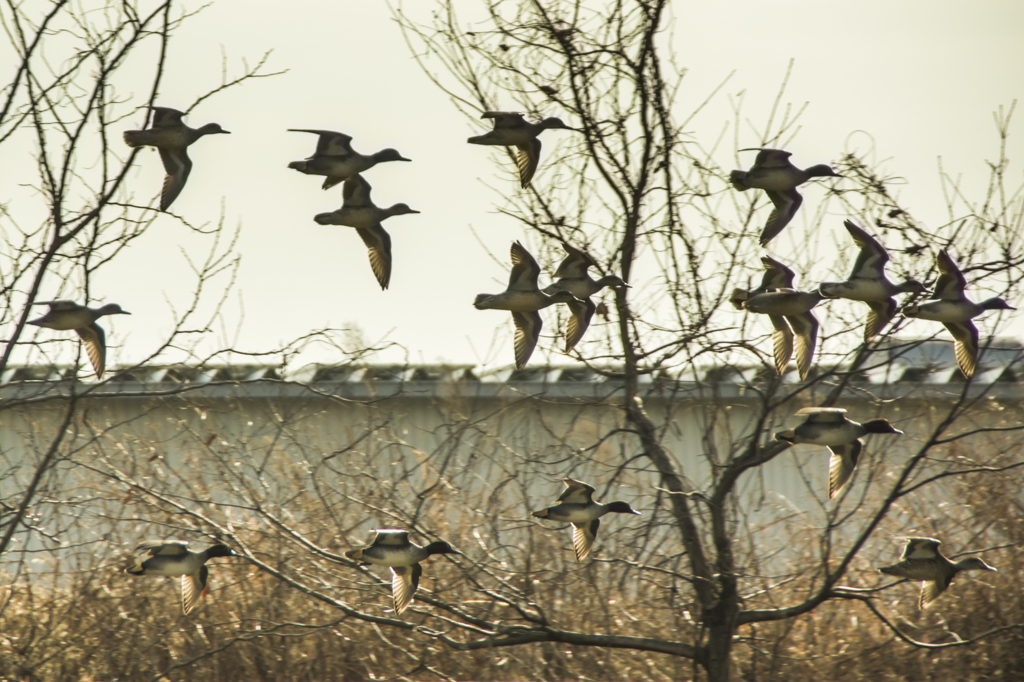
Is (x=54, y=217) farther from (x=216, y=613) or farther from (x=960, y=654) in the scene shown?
(x=960, y=654)

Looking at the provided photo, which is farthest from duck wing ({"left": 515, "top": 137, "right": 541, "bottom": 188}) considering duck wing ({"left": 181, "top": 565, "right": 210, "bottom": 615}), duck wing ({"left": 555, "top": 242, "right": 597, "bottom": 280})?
duck wing ({"left": 181, "top": 565, "right": 210, "bottom": 615})

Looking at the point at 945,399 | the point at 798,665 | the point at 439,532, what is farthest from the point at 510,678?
the point at 945,399

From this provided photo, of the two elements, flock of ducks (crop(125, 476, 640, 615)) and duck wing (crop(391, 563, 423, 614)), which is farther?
duck wing (crop(391, 563, 423, 614))

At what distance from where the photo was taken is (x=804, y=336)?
5273 millimetres

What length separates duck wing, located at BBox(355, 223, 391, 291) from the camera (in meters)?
5.16

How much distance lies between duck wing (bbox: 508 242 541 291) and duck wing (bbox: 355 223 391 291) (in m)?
0.58

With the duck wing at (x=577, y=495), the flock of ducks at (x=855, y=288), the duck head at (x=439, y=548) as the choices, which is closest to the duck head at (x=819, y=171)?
the flock of ducks at (x=855, y=288)

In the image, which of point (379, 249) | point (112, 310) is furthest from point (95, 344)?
point (379, 249)

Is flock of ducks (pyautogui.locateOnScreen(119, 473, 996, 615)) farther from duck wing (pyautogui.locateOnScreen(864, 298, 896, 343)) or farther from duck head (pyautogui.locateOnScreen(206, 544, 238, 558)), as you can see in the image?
duck wing (pyautogui.locateOnScreen(864, 298, 896, 343))

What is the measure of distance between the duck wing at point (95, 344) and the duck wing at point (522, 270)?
1.94 m

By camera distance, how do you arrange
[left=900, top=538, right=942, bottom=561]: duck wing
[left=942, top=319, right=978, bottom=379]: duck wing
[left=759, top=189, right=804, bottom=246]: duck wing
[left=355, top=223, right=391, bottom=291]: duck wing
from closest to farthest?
[left=759, top=189, right=804, bottom=246]: duck wing < [left=942, top=319, right=978, bottom=379]: duck wing < [left=355, top=223, right=391, bottom=291]: duck wing < [left=900, top=538, right=942, bottom=561]: duck wing

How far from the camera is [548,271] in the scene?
22.6ft

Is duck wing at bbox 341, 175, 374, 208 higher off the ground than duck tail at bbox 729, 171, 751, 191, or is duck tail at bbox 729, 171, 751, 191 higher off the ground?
duck tail at bbox 729, 171, 751, 191

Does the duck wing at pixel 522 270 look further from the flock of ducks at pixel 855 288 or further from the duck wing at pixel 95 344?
the duck wing at pixel 95 344
